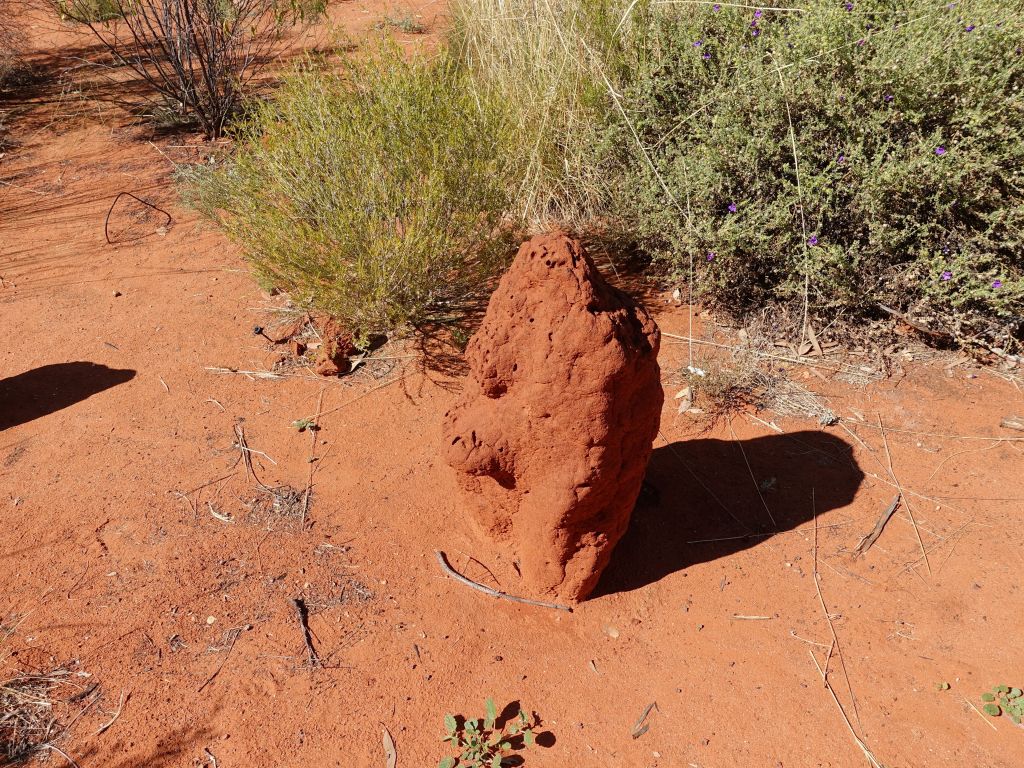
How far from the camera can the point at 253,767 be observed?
232 cm

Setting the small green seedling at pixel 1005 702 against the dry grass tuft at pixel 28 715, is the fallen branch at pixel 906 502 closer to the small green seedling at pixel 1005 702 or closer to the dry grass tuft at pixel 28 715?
the small green seedling at pixel 1005 702

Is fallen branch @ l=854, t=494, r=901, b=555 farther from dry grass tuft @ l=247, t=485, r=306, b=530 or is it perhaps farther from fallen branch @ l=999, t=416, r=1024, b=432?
dry grass tuft @ l=247, t=485, r=306, b=530

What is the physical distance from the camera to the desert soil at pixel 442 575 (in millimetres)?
2441

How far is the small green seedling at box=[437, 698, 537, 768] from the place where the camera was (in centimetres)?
231

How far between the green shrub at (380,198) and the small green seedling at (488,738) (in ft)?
7.57

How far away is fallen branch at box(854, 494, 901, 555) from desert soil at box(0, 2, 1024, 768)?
43 mm

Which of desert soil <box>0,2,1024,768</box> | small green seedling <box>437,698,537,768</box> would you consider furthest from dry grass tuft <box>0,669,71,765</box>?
small green seedling <box>437,698,537,768</box>

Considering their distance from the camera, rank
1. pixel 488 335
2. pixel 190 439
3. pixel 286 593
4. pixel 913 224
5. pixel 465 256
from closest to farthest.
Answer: pixel 488 335 < pixel 286 593 < pixel 190 439 < pixel 913 224 < pixel 465 256

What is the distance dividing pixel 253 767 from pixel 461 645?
2.65 feet

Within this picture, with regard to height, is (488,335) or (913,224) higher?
(488,335)

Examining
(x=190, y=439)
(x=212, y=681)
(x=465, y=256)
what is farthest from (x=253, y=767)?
(x=465, y=256)

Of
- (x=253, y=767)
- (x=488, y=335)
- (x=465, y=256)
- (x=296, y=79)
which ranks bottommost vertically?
(x=253, y=767)

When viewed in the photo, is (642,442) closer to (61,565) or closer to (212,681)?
(212,681)

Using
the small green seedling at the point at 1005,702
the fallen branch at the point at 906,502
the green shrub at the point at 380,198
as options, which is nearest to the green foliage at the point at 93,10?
the green shrub at the point at 380,198
